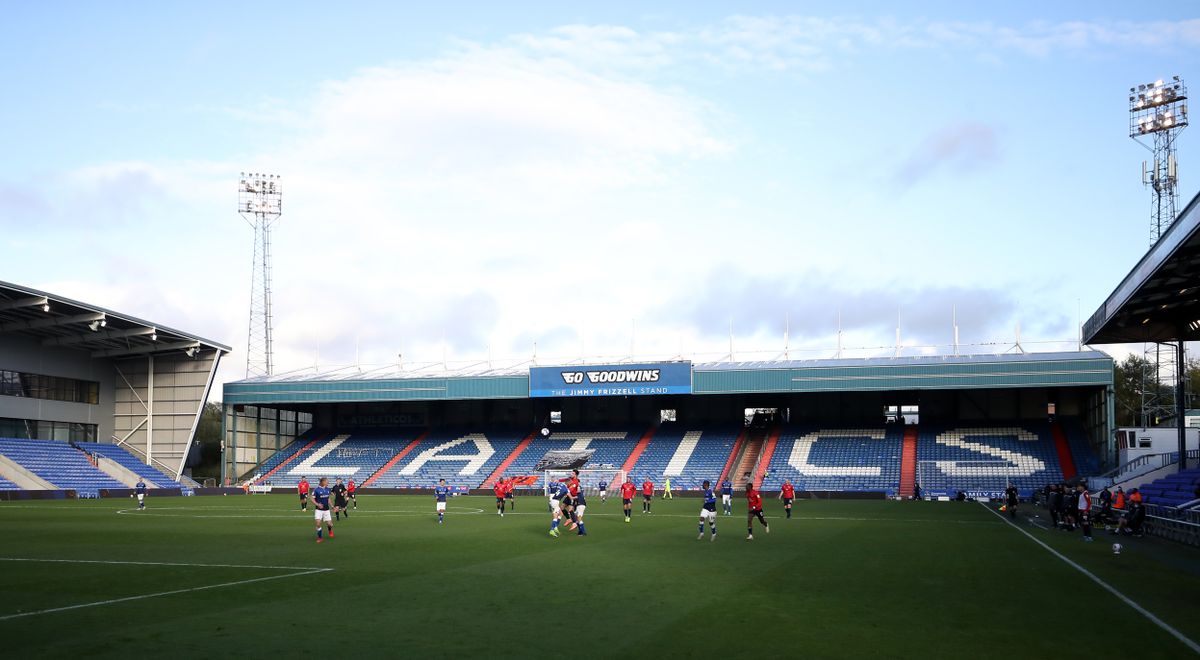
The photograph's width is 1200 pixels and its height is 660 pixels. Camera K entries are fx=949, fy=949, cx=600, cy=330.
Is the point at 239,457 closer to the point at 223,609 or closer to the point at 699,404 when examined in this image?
the point at 699,404

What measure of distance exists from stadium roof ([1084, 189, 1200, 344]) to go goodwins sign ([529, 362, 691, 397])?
35.2 metres

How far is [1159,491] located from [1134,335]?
7.05 meters

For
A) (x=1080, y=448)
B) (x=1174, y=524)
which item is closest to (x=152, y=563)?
(x=1174, y=524)

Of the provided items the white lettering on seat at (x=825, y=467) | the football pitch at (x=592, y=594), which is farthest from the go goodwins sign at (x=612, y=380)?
the football pitch at (x=592, y=594)

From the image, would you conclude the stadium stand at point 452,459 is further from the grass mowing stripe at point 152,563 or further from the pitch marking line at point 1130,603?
the pitch marking line at point 1130,603

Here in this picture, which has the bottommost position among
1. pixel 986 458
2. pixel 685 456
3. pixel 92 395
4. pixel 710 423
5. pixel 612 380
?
pixel 685 456

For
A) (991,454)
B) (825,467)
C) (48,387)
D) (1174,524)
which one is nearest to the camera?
(1174,524)

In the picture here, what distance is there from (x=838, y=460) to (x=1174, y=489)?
3166cm

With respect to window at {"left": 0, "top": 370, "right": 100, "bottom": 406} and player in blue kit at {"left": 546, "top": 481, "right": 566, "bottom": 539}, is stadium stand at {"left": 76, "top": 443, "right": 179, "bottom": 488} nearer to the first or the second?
window at {"left": 0, "top": 370, "right": 100, "bottom": 406}

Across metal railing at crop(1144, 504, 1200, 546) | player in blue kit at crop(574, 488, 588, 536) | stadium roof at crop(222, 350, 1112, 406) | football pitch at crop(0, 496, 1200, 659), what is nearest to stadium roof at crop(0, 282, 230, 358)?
stadium roof at crop(222, 350, 1112, 406)

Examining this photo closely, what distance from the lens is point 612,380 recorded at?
250 ft

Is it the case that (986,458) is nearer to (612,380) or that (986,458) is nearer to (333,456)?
(612,380)

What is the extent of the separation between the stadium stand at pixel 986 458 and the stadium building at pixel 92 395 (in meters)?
54.0

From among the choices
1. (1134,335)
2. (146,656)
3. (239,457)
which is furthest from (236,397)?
(146,656)
